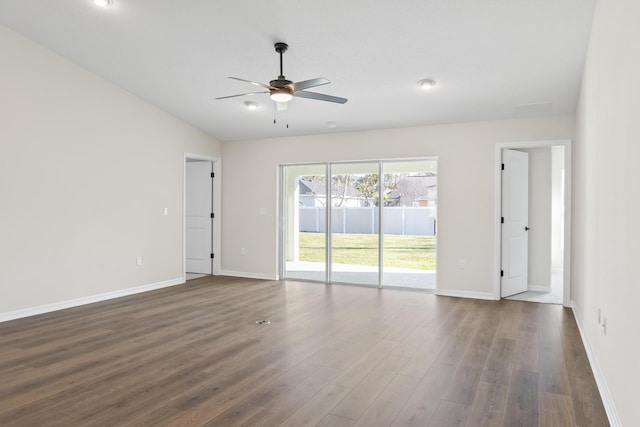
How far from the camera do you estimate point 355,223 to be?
267 inches

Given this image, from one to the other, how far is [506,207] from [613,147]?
11.5ft

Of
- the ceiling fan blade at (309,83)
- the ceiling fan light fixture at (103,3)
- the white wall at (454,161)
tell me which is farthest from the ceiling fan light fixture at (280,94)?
the white wall at (454,161)

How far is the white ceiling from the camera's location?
3568 millimetres

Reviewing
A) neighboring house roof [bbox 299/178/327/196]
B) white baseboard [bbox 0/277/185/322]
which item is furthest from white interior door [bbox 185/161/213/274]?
neighboring house roof [bbox 299/178/327/196]

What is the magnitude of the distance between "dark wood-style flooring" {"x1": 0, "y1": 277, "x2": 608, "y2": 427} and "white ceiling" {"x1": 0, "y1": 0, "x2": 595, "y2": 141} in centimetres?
263

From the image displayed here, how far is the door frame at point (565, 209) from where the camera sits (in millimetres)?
5348

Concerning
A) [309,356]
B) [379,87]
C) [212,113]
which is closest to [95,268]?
[212,113]

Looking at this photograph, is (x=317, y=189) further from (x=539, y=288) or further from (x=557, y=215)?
(x=557, y=215)

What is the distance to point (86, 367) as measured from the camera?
126 inches

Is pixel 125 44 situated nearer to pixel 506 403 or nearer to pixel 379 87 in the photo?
pixel 379 87

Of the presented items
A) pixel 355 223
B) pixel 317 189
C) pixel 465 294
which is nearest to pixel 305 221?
pixel 317 189

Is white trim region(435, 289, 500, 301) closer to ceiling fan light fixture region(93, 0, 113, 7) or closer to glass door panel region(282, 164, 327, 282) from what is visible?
glass door panel region(282, 164, 327, 282)

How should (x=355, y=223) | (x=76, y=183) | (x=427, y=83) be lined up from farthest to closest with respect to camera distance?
(x=355, y=223) → (x=76, y=183) → (x=427, y=83)

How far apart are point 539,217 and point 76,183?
21.4 feet
